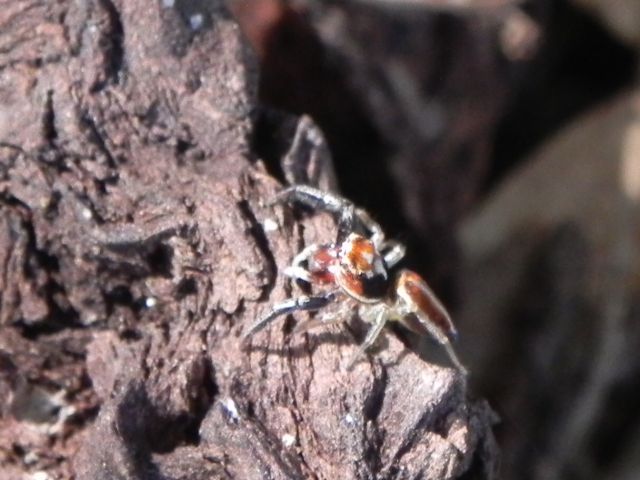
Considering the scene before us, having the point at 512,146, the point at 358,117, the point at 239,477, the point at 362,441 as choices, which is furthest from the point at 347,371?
the point at 512,146

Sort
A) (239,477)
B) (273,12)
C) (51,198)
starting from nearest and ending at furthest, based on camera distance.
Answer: (239,477)
(51,198)
(273,12)

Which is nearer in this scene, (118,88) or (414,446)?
(414,446)

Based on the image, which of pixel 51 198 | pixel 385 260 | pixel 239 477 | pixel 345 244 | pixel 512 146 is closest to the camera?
pixel 239 477

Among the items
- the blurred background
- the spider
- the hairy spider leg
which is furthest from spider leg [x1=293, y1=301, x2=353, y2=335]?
the blurred background

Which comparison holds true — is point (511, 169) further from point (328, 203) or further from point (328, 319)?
point (328, 319)

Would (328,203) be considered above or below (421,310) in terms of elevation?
above

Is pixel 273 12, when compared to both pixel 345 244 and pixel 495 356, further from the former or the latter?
pixel 495 356

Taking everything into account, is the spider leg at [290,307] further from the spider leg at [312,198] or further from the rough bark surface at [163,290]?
the spider leg at [312,198]

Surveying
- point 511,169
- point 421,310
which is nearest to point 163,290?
point 421,310
